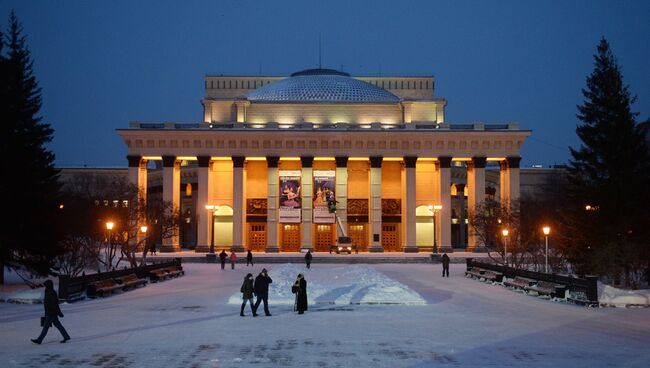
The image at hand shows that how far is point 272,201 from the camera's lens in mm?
64938

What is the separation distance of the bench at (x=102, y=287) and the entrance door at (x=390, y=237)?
42972 mm

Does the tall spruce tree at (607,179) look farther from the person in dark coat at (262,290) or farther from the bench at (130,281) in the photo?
the bench at (130,281)

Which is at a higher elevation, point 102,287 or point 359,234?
point 359,234

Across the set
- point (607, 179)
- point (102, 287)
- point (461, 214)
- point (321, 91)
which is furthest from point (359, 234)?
point (102, 287)

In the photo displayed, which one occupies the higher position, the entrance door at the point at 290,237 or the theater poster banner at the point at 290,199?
the theater poster banner at the point at 290,199

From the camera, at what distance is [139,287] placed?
1134 inches

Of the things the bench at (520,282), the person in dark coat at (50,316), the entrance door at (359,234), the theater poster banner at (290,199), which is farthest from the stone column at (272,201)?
the person in dark coat at (50,316)

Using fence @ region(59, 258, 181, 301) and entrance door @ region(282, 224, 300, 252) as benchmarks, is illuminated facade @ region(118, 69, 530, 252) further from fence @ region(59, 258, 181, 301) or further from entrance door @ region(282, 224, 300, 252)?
fence @ region(59, 258, 181, 301)

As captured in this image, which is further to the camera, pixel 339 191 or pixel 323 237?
pixel 323 237

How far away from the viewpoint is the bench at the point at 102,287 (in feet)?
78.2

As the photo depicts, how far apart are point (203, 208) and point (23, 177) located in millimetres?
34734

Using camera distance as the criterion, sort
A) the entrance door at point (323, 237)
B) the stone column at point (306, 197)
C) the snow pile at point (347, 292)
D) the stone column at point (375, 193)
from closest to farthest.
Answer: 1. the snow pile at point (347, 292)
2. the stone column at point (306, 197)
3. the stone column at point (375, 193)
4. the entrance door at point (323, 237)

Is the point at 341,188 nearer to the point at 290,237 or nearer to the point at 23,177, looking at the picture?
the point at 290,237

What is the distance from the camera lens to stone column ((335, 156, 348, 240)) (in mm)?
64500
